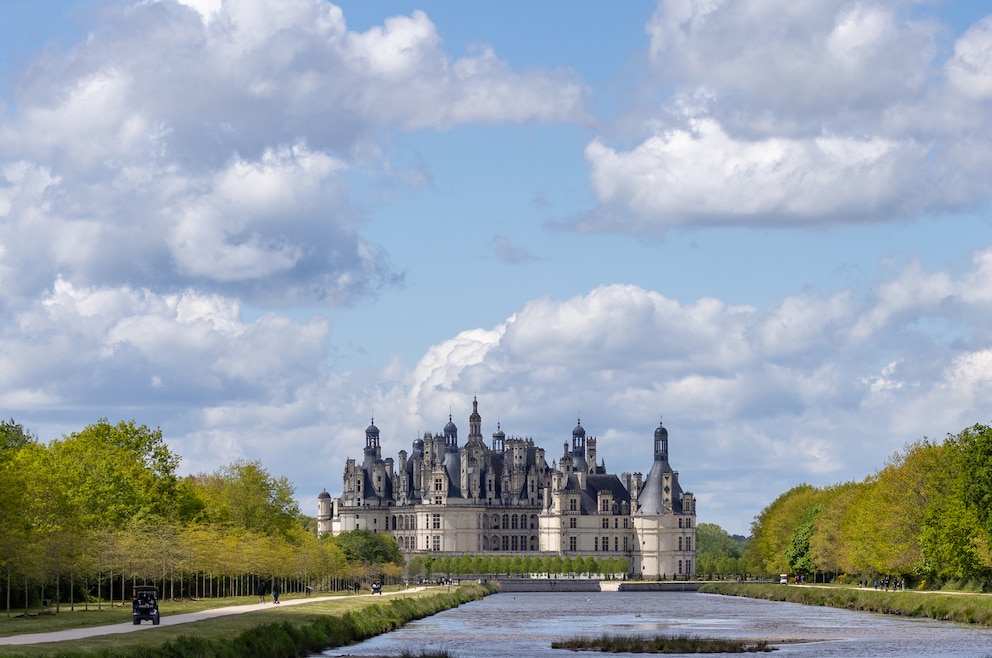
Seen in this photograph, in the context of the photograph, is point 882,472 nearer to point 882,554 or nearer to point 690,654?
point 882,554

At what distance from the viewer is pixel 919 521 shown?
98188mm

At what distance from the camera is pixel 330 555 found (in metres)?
128

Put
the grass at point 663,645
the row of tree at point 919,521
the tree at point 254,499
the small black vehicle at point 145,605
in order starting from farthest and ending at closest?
1. the tree at point 254,499
2. the row of tree at point 919,521
3. the grass at point 663,645
4. the small black vehicle at point 145,605

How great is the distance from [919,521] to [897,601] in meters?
7.21

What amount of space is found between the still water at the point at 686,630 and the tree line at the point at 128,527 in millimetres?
12015

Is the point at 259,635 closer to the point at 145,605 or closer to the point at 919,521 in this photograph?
the point at 145,605

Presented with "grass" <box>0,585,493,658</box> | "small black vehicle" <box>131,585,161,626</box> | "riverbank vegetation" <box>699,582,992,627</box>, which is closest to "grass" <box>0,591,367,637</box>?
"small black vehicle" <box>131,585,161,626</box>

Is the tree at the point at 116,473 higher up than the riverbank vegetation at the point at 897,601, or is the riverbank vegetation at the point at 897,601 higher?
the tree at the point at 116,473

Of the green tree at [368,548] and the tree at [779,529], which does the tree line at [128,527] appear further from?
the tree at [779,529]

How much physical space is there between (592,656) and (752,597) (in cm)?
8252

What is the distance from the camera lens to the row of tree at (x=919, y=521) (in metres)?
85.4

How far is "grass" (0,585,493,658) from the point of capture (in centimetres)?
4416

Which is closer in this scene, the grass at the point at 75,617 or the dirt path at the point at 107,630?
the dirt path at the point at 107,630

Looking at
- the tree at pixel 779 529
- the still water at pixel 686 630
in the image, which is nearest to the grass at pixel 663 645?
the still water at pixel 686 630
